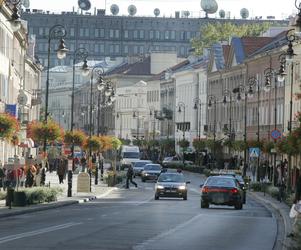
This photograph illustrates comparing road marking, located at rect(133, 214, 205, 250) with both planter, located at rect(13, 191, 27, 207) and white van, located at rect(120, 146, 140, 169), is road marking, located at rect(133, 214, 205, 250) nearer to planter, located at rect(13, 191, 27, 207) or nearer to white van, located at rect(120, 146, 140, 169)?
planter, located at rect(13, 191, 27, 207)

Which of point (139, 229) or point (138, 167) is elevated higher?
point (138, 167)

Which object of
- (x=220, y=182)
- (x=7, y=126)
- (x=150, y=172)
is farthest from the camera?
(x=150, y=172)

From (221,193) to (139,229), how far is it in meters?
18.0

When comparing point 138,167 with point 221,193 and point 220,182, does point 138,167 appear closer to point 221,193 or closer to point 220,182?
point 220,182

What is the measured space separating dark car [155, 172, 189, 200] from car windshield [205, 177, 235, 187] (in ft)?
32.1

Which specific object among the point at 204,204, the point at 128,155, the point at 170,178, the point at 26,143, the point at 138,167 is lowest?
the point at 204,204

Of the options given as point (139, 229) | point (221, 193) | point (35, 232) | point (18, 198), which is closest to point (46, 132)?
point (221, 193)

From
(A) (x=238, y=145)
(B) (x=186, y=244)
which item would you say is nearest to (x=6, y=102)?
(A) (x=238, y=145)

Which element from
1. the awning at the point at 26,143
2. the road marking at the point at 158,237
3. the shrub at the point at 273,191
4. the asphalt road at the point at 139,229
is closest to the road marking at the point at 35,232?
the asphalt road at the point at 139,229

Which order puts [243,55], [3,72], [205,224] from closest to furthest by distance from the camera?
[205,224]
[3,72]
[243,55]

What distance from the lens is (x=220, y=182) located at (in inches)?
2061

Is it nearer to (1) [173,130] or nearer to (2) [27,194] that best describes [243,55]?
(1) [173,130]

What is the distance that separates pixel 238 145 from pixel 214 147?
21.8 m

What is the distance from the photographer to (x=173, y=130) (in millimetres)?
177125
